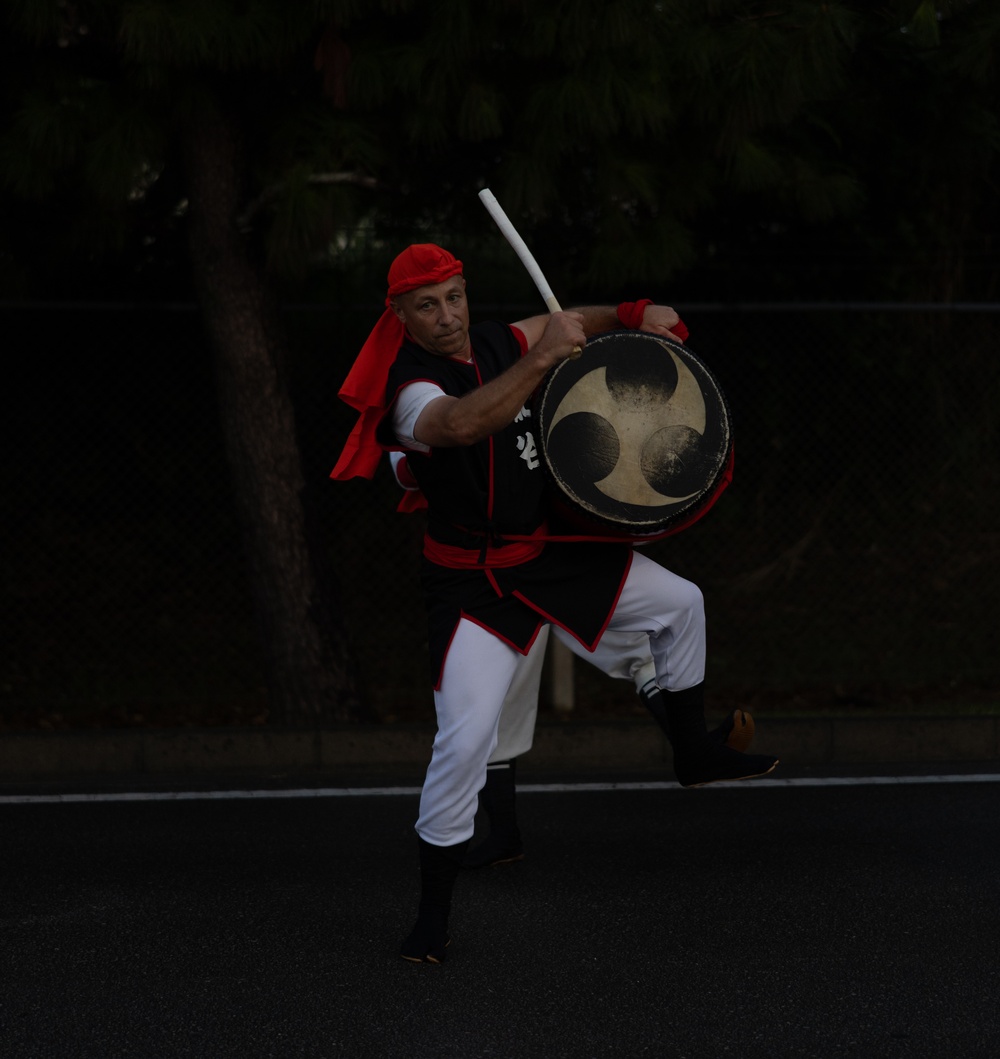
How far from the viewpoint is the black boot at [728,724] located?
4.45 metres

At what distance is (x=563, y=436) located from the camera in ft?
13.3

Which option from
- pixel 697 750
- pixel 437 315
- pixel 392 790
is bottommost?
pixel 392 790

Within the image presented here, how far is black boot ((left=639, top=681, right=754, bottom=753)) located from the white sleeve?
1053 mm

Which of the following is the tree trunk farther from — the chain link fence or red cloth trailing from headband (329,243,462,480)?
red cloth trailing from headband (329,243,462,480)


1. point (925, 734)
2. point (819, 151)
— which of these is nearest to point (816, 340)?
point (819, 151)

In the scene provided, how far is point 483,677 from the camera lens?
409 centimetres

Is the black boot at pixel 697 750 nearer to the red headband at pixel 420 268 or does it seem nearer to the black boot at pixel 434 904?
the black boot at pixel 434 904

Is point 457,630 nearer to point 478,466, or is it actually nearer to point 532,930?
point 478,466

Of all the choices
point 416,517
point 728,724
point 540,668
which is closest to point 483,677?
point 540,668

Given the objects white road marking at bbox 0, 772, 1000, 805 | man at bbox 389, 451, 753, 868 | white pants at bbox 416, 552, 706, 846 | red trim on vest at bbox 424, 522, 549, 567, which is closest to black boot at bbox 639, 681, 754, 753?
man at bbox 389, 451, 753, 868

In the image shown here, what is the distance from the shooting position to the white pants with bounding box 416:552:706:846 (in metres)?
4.04

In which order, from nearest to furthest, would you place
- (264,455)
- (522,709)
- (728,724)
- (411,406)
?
(411,406)
(728,724)
(522,709)
(264,455)

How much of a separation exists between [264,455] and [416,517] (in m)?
2.97

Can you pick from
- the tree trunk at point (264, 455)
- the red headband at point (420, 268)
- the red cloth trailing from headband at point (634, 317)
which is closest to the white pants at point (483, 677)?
the red cloth trailing from headband at point (634, 317)
